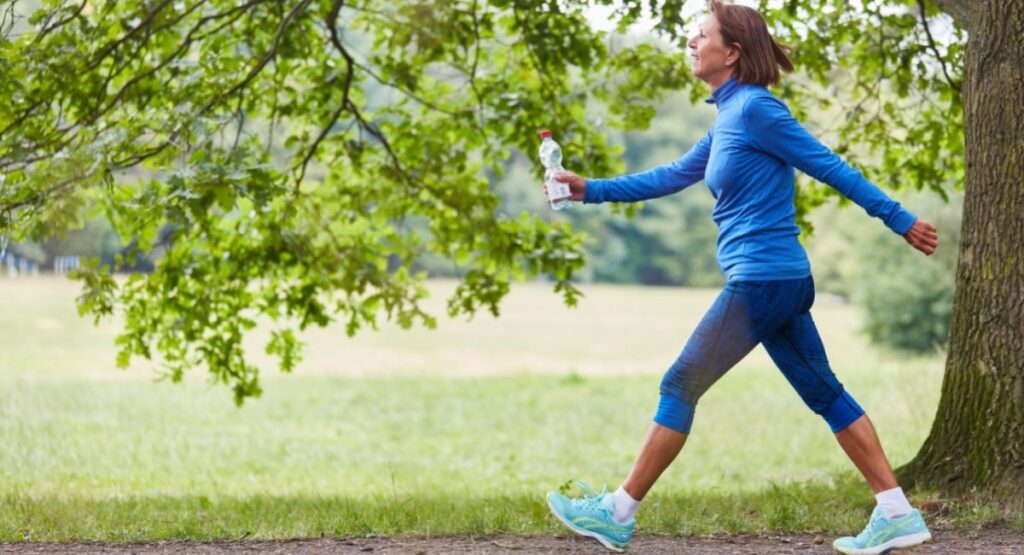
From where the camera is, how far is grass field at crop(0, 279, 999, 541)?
588 centimetres

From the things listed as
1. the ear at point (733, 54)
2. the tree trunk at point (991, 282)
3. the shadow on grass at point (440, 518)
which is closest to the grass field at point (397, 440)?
the shadow on grass at point (440, 518)

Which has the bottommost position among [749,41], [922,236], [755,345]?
[755,345]

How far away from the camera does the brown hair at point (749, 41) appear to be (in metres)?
4.57

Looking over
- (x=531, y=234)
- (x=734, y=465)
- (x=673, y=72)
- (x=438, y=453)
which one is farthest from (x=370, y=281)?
(x=438, y=453)

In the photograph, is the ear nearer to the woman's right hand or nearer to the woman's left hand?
the woman's right hand

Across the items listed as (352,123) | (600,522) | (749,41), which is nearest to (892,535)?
(600,522)

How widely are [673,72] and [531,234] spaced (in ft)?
5.36

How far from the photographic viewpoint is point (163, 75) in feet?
28.8

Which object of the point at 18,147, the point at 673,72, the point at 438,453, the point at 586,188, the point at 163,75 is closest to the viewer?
the point at 586,188

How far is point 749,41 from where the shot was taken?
4574 mm

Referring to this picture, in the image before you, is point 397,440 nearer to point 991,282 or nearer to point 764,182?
point 991,282

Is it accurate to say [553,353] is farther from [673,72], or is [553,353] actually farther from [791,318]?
[791,318]

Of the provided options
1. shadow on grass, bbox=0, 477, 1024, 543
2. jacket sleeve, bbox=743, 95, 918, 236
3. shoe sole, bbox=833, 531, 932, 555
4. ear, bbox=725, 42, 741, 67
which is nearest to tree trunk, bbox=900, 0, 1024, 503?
shadow on grass, bbox=0, 477, 1024, 543

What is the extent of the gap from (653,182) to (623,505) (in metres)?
1.24
